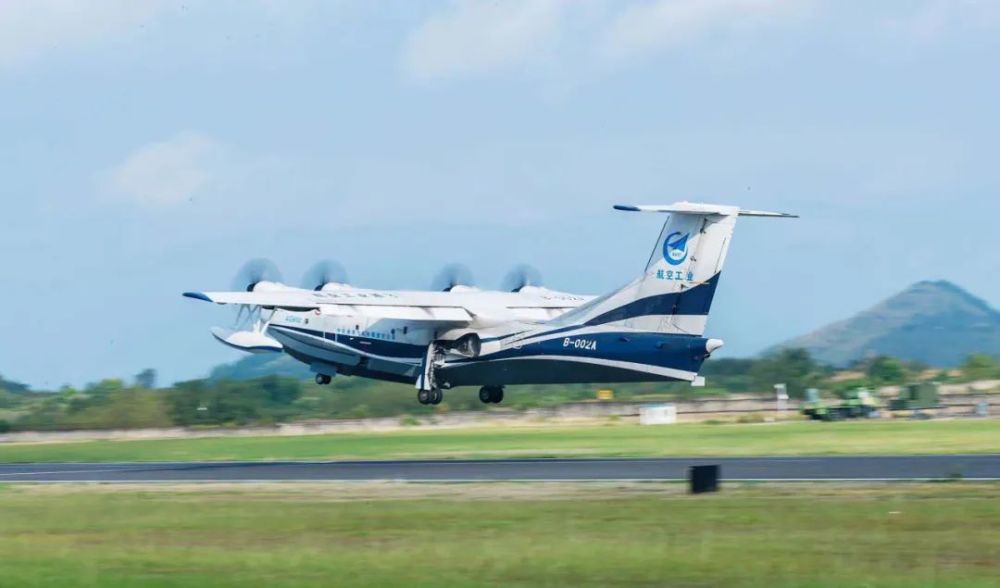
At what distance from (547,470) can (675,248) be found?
48.4 ft

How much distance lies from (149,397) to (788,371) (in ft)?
121

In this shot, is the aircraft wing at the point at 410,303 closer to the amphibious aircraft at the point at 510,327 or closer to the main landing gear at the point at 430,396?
the amphibious aircraft at the point at 510,327

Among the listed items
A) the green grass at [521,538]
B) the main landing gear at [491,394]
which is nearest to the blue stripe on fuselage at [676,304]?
the main landing gear at [491,394]

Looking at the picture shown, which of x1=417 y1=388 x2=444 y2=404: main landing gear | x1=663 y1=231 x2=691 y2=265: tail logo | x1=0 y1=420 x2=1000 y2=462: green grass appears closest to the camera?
x1=0 y1=420 x2=1000 y2=462: green grass

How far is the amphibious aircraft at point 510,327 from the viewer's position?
5112 cm

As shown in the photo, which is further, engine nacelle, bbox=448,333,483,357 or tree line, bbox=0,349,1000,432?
tree line, bbox=0,349,1000,432

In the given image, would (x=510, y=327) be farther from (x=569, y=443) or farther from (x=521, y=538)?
(x=521, y=538)

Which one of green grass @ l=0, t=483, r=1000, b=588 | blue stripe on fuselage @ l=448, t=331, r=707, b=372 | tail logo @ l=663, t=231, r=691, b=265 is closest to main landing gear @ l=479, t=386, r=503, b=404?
blue stripe on fuselage @ l=448, t=331, r=707, b=372

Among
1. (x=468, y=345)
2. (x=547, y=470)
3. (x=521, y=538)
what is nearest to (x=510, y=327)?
(x=468, y=345)

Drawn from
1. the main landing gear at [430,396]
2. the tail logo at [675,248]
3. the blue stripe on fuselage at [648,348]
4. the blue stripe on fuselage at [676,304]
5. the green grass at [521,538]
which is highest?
the tail logo at [675,248]

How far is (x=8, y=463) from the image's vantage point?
55.6m

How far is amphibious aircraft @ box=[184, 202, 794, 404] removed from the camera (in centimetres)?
5112

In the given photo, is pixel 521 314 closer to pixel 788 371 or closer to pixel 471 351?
pixel 471 351

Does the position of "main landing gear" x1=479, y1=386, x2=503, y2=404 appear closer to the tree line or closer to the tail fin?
the tail fin
